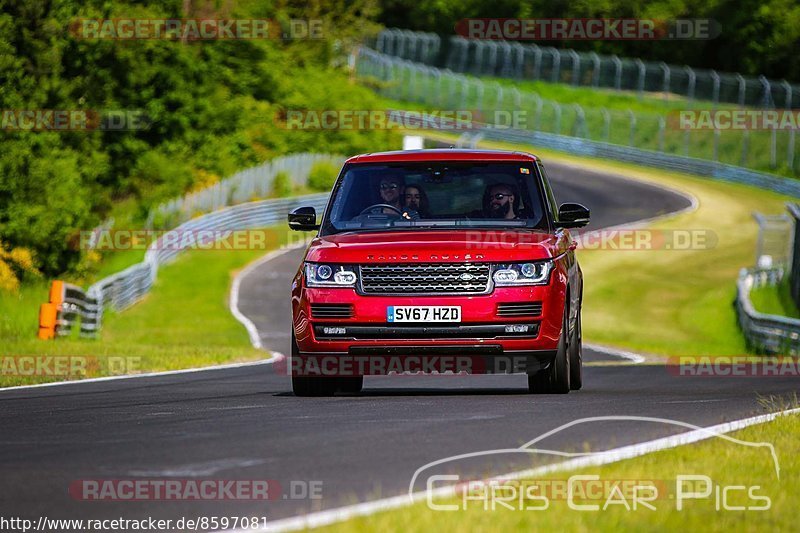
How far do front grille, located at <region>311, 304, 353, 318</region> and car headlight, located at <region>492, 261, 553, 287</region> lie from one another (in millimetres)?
1149

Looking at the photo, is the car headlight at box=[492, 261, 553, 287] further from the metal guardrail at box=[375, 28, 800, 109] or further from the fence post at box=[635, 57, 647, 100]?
the fence post at box=[635, 57, 647, 100]

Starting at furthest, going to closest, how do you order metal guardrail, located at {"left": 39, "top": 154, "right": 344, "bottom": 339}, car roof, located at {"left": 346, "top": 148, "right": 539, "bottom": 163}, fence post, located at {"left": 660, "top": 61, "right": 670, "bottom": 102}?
fence post, located at {"left": 660, "top": 61, "right": 670, "bottom": 102}
metal guardrail, located at {"left": 39, "top": 154, "right": 344, "bottom": 339}
car roof, located at {"left": 346, "top": 148, "right": 539, "bottom": 163}

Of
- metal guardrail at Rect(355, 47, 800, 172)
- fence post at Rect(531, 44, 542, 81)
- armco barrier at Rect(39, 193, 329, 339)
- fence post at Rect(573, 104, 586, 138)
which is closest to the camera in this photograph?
armco barrier at Rect(39, 193, 329, 339)

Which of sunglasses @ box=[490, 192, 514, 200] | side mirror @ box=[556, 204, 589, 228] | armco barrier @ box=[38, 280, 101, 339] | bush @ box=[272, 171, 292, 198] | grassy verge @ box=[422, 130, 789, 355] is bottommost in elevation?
grassy verge @ box=[422, 130, 789, 355]

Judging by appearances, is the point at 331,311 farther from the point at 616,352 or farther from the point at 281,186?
the point at 281,186

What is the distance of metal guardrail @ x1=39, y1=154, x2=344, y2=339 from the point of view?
26.1 metres

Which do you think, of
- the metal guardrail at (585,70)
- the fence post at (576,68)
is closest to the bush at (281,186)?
the metal guardrail at (585,70)

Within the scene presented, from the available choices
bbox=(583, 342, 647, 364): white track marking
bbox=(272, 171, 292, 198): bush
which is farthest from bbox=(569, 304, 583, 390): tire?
bbox=(272, 171, 292, 198): bush

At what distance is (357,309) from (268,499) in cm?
523

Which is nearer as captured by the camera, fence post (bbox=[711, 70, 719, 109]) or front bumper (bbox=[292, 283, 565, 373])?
front bumper (bbox=[292, 283, 565, 373])

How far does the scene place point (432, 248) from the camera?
11758 millimetres

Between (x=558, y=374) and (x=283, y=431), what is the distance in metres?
3.87

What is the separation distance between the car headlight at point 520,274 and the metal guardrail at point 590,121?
5880cm

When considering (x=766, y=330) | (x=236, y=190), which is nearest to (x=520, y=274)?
(x=766, y=330)
